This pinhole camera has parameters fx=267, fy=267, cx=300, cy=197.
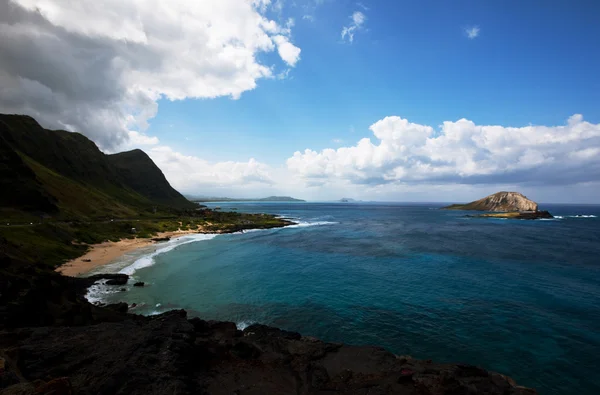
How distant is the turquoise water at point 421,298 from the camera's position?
22.7 meters

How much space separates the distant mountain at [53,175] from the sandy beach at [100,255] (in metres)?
25.7

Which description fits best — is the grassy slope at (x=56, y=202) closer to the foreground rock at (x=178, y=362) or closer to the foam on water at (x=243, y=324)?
the foreground rock at (x=178, y=362)

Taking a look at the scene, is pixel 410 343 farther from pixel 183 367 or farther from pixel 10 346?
pixel 10 346

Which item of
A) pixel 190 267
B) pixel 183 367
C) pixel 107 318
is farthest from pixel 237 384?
pixel 190 267

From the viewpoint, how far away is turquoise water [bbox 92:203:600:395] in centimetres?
2272

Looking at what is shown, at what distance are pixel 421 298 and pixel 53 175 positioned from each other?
139 m

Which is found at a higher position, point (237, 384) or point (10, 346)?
point (10, 346)

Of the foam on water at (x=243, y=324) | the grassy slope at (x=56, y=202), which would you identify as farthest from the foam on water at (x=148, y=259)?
the foam on water at (x=243, y=324)

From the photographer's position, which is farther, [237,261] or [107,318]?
[237,261]

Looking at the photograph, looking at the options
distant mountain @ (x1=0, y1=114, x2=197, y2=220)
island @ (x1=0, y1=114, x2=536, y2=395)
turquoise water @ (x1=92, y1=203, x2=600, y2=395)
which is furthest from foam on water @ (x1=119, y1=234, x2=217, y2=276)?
distant mountain @ (x1=0, y1=114, x2=197, y2=220)

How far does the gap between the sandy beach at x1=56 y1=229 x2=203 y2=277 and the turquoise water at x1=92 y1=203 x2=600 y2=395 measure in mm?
3517

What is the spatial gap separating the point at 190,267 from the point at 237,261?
9.64m

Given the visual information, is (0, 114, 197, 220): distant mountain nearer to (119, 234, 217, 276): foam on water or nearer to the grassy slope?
the grassy slope

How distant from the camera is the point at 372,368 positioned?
18.1 metres
